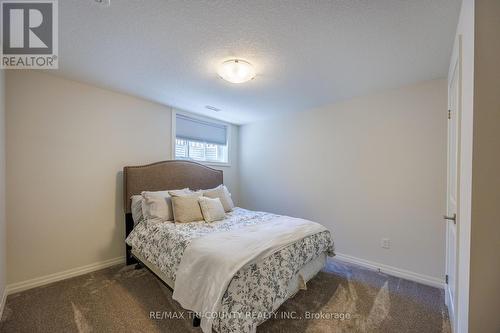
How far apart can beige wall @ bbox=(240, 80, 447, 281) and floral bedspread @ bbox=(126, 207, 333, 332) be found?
2.61 ft

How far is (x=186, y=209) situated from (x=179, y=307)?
1.02 metres

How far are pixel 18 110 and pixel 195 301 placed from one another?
263cm

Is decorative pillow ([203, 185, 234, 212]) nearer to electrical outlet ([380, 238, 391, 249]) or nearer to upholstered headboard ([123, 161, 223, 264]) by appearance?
upholstered headboard ([123, 161, 223, 264])

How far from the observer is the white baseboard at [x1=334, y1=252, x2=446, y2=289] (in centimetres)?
231

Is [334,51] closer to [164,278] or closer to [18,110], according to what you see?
[164,278]

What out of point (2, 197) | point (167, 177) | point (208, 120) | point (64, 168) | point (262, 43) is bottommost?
point (2, 197)

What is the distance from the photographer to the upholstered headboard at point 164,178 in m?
2.79

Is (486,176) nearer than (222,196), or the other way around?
(486,176)

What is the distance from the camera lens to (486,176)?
40.4 inches

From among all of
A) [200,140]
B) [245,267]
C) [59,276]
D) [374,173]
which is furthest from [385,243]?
[59,276]

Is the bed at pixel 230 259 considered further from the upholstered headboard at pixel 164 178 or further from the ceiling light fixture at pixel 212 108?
the ceiling light fixture at pixel 212 108

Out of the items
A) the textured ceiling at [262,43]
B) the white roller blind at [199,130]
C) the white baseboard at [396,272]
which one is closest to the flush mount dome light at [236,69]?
the textured ceiling at [262,43]

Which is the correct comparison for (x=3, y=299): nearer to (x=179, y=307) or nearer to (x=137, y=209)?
(x=137, y=209)

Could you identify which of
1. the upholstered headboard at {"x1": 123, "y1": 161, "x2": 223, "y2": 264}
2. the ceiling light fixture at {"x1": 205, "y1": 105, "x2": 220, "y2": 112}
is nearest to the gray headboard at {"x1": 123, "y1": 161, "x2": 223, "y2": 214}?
the upholstered headboard at {"x1": 123, "y1": 161, "x2": 223, "y2": 264}
